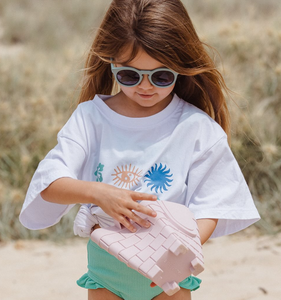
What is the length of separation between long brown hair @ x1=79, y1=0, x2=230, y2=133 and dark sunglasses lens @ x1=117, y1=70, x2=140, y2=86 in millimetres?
62

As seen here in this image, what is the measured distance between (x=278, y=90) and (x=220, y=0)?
746cm

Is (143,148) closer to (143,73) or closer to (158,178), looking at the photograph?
(158,178)

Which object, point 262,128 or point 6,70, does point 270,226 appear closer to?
point 262,128

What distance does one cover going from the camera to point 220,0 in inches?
467

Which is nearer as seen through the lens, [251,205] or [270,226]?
[251,205]

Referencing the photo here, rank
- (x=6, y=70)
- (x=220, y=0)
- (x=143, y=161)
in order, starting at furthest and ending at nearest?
1. (x=220, y=0)
2. (x=6, y=70)
3. (x=143, y=161)

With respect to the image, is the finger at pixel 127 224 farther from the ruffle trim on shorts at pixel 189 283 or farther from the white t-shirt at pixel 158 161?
the ruffle trim on shorts at pixel 189 283

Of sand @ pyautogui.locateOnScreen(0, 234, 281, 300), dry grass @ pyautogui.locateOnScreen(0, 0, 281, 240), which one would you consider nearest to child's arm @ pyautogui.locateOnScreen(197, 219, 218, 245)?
dry grass @ pyautogui.locateOnScreen(0, 0, 281, 240)

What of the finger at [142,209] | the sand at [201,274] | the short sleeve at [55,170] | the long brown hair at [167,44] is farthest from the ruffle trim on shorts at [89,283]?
the sand at [201,274]

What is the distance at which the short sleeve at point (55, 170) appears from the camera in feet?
5.88

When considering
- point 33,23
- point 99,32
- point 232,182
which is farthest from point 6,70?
point 33,23

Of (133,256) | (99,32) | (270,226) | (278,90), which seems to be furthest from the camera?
(278,90)

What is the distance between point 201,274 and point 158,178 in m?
2.02

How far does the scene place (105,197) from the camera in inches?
65.6
